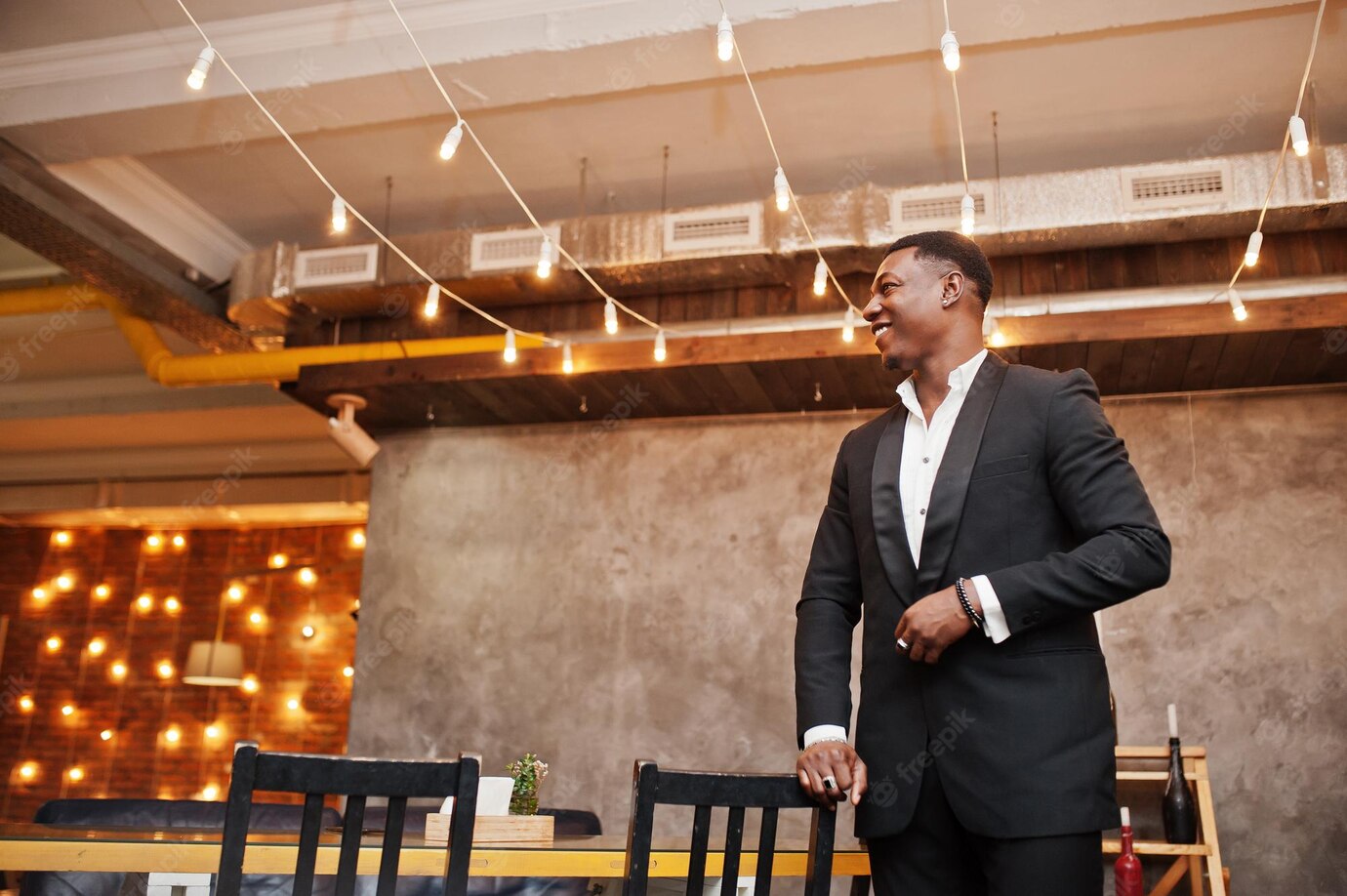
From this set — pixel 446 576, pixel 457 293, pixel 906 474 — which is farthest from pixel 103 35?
pixel 906 474

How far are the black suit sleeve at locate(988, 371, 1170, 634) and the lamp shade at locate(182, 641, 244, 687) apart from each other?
329 inches

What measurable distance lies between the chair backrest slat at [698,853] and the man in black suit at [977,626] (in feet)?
0.54

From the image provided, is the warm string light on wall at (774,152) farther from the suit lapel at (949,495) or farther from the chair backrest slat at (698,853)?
the chair backrest slat at (698,853)

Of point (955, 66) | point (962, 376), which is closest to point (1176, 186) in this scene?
point (955, 66)

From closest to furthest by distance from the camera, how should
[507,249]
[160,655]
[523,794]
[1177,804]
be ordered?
1. [523,794]
2. [1177,804]
3. [507,249]
4. [160,655]

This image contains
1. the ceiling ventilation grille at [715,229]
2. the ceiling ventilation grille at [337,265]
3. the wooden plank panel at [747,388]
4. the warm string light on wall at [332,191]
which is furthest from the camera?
the ceiling ventilation grille at [337,265]

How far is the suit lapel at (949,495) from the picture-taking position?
163 cm

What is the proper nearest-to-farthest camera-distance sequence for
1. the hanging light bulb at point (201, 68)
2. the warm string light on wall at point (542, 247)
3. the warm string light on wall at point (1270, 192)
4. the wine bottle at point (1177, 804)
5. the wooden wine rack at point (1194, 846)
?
the hanging light bulb at point (201, 68) < the warm string light on wall at point (1270, 192) < the warm string light on wall at point (542, 247) < the wooden wine rack at point (1194, 846) < the wine bottle at point (1177, 804)

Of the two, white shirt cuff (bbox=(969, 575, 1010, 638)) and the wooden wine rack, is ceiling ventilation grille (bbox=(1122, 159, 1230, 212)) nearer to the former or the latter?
the wooden wine rack

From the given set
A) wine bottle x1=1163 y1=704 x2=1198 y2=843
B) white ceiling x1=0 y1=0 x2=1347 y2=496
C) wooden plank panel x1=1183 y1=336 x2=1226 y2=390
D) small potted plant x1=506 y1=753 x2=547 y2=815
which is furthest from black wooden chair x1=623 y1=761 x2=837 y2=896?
wooden plank panel x1=1183 y1=336 x2=1226 y2=390

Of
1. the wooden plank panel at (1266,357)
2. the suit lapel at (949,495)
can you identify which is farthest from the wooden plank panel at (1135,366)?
the suit lapel at (949,495)

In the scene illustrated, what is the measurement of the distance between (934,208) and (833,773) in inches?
139

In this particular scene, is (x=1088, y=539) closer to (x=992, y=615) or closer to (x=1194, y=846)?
(x=992, y=615)

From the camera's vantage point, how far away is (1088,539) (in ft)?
5.21
